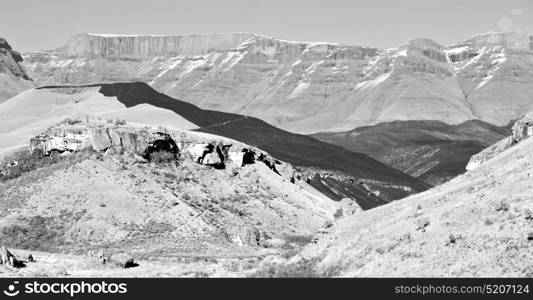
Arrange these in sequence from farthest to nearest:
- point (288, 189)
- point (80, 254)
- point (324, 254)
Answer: point (288, 189), point (80, 254), point (324, 254)

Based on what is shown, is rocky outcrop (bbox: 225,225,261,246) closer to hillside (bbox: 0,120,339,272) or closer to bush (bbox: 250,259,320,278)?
hillside (bbox: 0,120,339,272)

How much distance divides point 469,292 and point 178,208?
5190 centimetres

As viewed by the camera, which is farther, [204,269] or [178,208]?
[178,208]

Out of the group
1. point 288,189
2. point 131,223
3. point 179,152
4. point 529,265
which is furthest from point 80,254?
point 529,265

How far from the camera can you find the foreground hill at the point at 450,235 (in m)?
40.4

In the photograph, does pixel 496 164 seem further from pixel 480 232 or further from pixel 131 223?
pixel 131 223

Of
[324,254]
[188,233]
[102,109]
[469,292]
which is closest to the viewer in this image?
[469,292]

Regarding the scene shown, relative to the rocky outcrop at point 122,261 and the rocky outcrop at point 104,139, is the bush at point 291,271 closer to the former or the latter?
the rocky outcrop at point 122,261

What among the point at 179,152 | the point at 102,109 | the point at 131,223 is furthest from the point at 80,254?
the point at 102,109

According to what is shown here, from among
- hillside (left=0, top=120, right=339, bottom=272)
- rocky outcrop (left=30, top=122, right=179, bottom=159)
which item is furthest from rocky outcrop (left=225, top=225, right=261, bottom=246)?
rocky outcrop (left=30, top=122, right=179, bottom=159)

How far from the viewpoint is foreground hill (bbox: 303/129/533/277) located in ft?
132

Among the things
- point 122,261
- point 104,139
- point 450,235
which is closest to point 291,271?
point 450,235

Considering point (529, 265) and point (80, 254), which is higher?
point (529, 265)

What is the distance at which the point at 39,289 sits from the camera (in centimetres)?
3691
